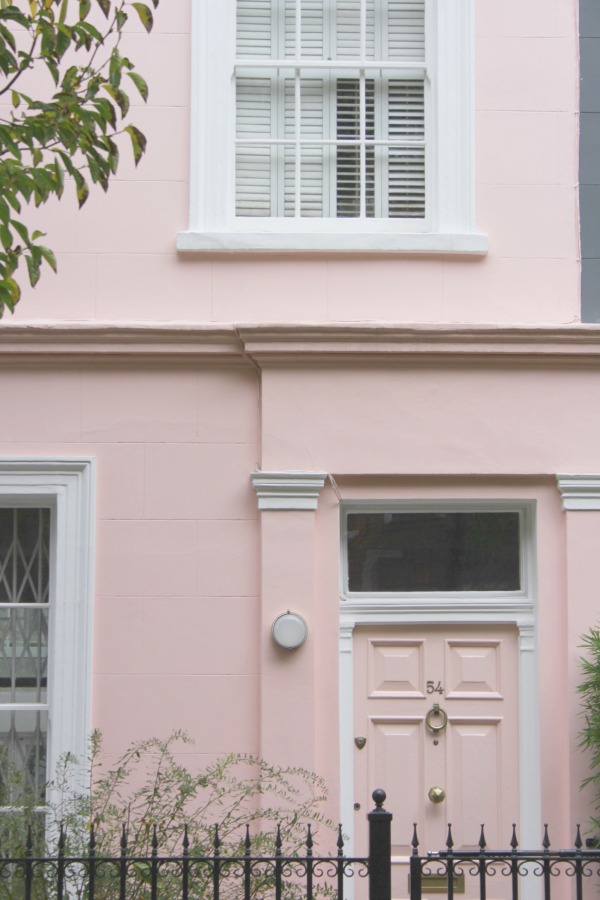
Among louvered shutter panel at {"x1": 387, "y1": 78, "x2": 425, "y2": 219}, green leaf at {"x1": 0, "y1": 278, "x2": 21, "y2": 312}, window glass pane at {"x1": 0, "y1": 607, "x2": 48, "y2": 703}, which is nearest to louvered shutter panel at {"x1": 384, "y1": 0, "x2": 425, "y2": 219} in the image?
louvered shutter panel at {"x1": 387, "y1": 78, "x2": 425, "y2": 219}

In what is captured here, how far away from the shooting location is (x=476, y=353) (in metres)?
6.71

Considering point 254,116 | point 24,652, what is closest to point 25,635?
point 24,652

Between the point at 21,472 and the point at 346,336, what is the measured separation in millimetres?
2046

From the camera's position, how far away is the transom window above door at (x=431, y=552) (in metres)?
6.95

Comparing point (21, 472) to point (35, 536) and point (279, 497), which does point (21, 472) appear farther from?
point (279, 497)

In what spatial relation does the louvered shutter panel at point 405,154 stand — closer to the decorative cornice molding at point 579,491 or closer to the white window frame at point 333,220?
the white window frame at point 333,220

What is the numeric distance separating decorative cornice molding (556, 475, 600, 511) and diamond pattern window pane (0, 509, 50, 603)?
306cm

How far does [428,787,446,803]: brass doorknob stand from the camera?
670 cm

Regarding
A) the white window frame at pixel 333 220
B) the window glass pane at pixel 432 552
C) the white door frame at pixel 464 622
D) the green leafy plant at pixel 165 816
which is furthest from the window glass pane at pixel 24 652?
the white window frame at pixel 333 220

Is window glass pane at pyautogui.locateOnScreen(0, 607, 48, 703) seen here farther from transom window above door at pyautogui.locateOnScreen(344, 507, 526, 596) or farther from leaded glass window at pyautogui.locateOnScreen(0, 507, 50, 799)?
transom window above door at pyautogui.locateOnScreen(344, 507, 526, 596)

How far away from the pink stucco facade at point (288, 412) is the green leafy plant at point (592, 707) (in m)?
0.08

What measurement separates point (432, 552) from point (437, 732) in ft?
3.46

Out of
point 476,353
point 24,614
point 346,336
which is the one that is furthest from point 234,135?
point 24,614

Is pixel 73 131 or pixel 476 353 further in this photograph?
pixel 476 353
